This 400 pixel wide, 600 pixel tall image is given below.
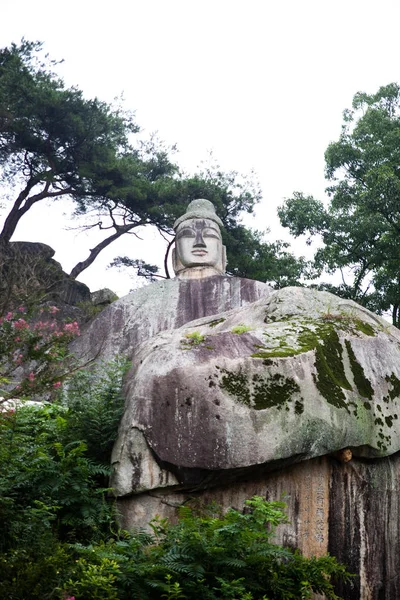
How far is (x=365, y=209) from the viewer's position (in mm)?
16469

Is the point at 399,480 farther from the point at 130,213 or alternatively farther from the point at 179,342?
the point at 130,213

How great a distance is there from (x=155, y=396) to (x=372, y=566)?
2.40 m

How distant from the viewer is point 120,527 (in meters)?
6.48

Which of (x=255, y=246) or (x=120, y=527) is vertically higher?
(x=255, y=246)

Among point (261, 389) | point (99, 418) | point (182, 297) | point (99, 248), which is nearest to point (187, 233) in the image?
point (182, 297)

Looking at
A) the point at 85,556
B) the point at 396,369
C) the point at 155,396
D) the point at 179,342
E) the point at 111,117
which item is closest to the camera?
the point at 85,556

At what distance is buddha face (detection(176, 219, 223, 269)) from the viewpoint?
1346 centimetres

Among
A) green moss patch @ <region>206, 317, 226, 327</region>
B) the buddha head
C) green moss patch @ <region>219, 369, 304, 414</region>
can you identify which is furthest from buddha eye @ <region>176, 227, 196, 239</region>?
green moss patch @ <region>219, 369, 304, 414</region>

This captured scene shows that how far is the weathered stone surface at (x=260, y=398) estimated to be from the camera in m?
6.63

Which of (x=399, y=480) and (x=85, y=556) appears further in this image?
(x=399, y=480)

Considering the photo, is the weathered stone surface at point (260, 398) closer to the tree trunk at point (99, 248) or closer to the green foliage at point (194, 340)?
the green foliage at point (194, 340)

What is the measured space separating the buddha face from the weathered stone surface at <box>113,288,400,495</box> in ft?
18.4

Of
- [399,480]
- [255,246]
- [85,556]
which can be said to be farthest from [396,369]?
[255,246]

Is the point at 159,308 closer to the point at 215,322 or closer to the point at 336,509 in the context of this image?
the point at 215,322
